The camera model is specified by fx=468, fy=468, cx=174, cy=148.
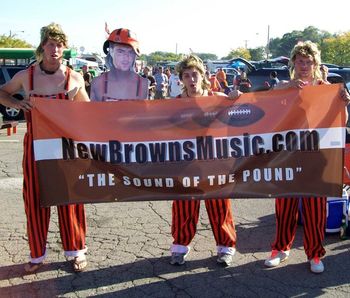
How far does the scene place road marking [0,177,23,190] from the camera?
6480mm

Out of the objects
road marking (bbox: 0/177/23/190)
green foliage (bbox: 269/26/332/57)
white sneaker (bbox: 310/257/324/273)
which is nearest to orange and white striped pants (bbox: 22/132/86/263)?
white sneaker (bbox: 310/257/324/273)

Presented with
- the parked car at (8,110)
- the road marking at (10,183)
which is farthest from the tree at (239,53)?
the road marking at (10,183)

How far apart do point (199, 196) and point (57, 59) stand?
4.99ft

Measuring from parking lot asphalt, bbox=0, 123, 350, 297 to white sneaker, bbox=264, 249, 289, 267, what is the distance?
0.05 meters

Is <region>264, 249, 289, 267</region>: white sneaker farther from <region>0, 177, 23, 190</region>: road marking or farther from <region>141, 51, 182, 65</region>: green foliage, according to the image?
<region>141, 51, 182, 65</region>: green foliage

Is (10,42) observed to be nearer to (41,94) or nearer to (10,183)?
(10,183)

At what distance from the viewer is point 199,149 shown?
11.9 feet

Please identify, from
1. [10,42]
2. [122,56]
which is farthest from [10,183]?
[10,42]

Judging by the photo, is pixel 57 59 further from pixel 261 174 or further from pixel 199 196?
pixel 261 174

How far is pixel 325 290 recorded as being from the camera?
3436 mm

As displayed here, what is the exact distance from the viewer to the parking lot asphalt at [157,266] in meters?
3.45

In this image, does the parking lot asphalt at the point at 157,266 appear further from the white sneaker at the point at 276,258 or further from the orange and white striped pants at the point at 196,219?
the orange and white striped pants at the point at 196,219

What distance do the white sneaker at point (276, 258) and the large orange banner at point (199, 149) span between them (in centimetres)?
60

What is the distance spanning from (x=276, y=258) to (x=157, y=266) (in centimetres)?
99
